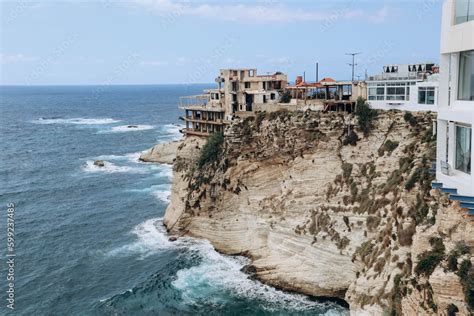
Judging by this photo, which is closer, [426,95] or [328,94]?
[426,95]

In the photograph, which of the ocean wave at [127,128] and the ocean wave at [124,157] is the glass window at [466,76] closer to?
the ocean wave at [124,157]

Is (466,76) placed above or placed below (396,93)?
above

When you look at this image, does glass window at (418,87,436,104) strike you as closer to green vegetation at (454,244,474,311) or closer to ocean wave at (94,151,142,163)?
green vegetation at (454,244,474,311)

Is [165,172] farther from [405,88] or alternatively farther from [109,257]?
[405,88]

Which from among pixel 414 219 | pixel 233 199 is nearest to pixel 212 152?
pixel 233 199

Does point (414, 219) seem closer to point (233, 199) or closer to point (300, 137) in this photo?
point (300, 137)

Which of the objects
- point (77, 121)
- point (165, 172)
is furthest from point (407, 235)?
point (77, 121)
